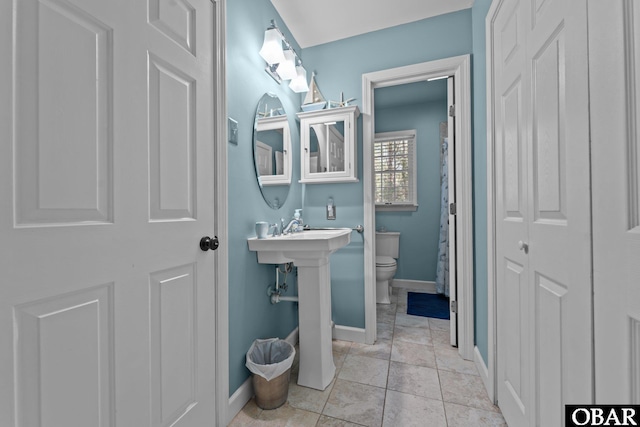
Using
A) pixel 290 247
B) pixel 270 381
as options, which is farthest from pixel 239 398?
pixel 290 247

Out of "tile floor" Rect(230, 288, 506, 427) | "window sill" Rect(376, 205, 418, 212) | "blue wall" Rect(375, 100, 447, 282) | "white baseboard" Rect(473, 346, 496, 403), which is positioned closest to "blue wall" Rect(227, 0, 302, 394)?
"tile floor" Rect(230, 288, 506, 427)

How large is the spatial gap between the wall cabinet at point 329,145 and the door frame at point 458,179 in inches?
5.2

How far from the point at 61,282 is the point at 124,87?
57 centimetres

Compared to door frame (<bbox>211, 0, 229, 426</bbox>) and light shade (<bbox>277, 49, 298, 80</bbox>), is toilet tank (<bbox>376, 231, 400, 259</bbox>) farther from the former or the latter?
door frame (<bbox>211, 0, 229, 426</bbox>)

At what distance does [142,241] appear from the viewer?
84 cm

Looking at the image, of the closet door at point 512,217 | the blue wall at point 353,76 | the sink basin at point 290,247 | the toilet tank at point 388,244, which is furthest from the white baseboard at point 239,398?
the toilet tank at point 388,244

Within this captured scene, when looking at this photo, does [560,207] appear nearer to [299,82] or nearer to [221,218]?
[221,218]

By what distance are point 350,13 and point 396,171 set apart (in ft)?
6.61

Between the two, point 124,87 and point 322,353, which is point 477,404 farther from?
point 124,87

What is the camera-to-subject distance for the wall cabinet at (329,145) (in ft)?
6.56

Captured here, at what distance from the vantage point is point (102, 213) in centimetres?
73

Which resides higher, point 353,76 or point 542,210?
point 353,76

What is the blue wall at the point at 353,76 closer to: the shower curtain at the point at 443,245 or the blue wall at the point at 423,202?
the shower curtain at the point at 443,245

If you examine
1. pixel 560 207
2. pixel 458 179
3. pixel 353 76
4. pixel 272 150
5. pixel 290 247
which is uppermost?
pixel 353 76
